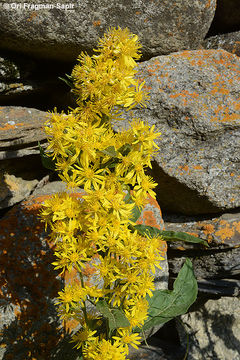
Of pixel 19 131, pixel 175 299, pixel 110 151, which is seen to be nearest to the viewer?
pixel 110 151

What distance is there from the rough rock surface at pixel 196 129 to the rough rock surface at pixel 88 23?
29cm

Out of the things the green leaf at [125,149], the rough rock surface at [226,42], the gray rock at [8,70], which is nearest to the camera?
the green leaf at [125,149]

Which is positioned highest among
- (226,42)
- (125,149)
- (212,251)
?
(226,42)

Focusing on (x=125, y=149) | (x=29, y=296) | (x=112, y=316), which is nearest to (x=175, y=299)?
(x=112, y=316)

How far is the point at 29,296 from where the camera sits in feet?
7.22

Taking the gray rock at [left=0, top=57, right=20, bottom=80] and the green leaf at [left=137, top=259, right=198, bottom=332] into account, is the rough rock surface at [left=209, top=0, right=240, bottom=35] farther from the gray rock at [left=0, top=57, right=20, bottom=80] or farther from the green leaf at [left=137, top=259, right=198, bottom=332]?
the green leaf at [left=137, top=259, right=198, bottom=332]

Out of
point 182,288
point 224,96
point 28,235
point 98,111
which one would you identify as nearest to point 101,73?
point 98,111

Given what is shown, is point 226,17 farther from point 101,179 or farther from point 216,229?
point 101,179

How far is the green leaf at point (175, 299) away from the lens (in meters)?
2.05

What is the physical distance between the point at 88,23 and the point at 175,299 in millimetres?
2069

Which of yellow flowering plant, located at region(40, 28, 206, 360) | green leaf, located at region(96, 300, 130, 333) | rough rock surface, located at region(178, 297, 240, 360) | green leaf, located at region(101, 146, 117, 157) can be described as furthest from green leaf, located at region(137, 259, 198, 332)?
rough rock surface, located at region(178, 297, 240, 360)

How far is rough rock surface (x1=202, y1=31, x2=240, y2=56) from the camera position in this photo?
10.9 feet

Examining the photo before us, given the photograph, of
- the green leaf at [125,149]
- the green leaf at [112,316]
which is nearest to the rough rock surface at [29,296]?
the green leaf at [112,316]

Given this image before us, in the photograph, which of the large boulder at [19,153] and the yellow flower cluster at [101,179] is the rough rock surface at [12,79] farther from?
the yellow flower cluster at [101,179]
